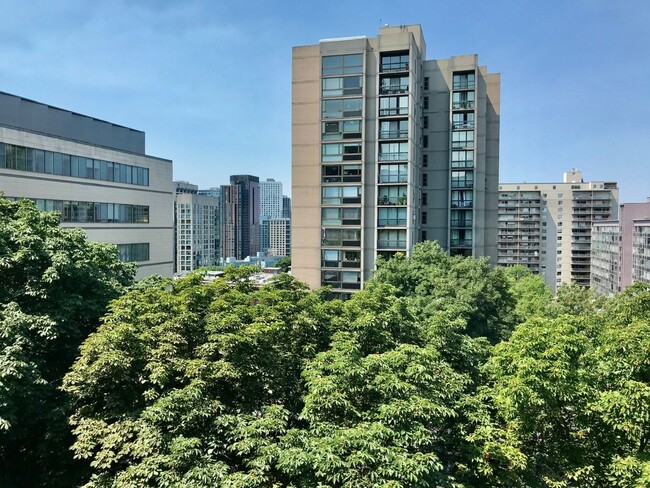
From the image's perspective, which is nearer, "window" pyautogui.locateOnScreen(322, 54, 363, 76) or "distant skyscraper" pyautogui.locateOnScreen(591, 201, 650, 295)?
"window" pyautogui.locateOnScreen(322, 54, 363, 76)

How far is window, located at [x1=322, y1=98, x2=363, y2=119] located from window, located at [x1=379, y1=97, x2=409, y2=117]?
193 cm

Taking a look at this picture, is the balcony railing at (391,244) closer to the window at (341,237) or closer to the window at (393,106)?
the window at (341,237)

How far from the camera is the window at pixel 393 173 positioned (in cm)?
3803

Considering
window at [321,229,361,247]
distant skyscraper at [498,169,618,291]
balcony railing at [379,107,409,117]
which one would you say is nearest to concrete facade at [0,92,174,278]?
window at [321,229,361,247]

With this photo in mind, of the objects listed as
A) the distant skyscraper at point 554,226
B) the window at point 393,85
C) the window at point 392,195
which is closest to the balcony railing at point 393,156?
the window at point 392,195

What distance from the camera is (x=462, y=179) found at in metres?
43.8

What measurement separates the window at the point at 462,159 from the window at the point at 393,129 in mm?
8593

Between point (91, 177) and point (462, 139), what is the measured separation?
35123mm

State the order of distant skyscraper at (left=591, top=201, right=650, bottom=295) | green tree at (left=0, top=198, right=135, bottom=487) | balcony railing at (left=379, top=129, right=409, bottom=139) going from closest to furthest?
green tree at (left=0, top=198, right=135, bottom=487), balcony railing at (left=379, top=129, right=409, bottom=139), distant skyscraper at (left=591, top=201, right=650, bottom=295)

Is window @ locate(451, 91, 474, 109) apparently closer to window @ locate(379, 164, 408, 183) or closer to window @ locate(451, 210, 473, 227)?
window @ locate(451, 210, 473, 227)

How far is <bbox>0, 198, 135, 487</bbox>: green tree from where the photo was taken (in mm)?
11828

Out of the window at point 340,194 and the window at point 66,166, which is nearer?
the window at point 66,166

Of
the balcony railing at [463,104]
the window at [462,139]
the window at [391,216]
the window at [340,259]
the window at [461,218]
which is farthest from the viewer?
the window at [461,218]

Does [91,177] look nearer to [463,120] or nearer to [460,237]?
[460,237]
